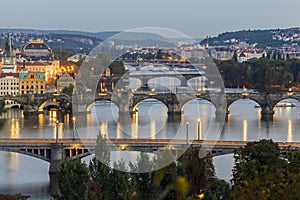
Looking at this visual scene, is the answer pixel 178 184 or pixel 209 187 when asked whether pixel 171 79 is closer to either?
pixel 209 187

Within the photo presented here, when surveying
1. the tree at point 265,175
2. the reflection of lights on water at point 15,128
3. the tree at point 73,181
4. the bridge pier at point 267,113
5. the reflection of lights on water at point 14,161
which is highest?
the tree at point 265,175

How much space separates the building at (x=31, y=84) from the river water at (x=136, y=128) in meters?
2.98

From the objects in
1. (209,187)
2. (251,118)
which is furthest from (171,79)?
(209,187)

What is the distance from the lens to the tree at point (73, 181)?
7133 millimetres

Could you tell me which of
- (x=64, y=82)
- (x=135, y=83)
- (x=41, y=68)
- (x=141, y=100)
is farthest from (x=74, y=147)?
(x=41, y=68)

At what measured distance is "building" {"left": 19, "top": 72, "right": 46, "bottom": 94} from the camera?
22.9 metres

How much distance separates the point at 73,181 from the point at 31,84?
16124 mm

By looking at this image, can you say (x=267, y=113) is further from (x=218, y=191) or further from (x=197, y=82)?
(x=218, y=191)

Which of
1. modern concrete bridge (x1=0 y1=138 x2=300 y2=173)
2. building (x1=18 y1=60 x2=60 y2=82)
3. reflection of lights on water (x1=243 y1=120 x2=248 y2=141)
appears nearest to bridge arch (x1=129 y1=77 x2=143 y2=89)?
building (x1=18 y1=60 x2=60 y2=82)

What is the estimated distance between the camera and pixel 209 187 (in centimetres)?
754

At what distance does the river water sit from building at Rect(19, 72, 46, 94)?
298cm

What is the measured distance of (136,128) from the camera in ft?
49.0

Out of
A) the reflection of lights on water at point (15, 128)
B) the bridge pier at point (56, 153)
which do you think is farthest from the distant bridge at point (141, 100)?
the bridge pier at point (56, 153)

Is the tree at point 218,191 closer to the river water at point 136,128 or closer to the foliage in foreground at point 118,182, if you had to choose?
the foliage in foreground at point 118,182
